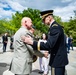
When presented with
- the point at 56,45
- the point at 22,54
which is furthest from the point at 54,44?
the point at 22,54

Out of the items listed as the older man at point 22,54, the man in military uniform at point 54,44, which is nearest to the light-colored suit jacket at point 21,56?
the older man at point 22,54

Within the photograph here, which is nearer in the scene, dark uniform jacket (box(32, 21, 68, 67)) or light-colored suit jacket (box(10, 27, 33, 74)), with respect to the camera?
dark uniform jacket (box(32, 21, 68, 67))

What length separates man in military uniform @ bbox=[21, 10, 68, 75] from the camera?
11.2 ft

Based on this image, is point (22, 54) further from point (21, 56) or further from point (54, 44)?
point (54, 44)

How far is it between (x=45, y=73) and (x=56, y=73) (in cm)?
443

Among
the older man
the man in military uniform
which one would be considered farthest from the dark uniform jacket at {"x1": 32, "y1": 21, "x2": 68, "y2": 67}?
the older man

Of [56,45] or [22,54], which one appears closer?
[56,45]

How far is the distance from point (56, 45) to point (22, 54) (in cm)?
69

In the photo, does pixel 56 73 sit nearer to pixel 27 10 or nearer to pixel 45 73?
pixel 45 73

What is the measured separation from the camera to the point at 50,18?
3688 mm

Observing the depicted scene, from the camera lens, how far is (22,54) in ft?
12.7

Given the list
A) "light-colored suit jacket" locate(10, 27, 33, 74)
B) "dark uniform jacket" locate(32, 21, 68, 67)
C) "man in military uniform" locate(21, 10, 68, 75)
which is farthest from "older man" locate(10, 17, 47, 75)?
"dark uniform jacket" locate(32, 21, 68, 67)

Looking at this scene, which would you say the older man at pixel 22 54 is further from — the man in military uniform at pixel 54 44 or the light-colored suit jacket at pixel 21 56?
the man in military uniform at pixel 54 44

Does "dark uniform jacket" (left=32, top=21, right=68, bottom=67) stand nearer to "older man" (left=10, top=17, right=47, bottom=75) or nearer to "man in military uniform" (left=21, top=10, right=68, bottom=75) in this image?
"man in military uniform" (left=21, top=10, right=68, bottom=75)
